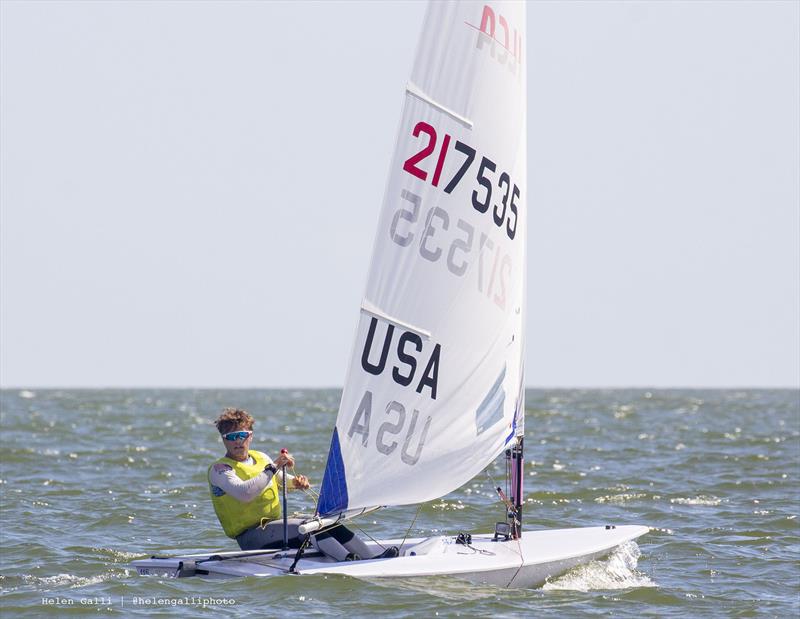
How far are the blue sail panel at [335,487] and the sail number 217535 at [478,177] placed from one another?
6.46ft

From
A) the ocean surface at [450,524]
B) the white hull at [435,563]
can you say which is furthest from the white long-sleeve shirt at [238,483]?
the ocean surface at [450,524]

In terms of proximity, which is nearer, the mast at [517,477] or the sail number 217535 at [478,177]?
the sail number 217535 at [478,177]

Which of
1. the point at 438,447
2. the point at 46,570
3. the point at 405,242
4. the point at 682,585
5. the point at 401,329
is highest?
the point at 405,242

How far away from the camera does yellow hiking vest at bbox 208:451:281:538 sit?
9.41m

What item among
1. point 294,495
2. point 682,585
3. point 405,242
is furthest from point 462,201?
point 294,495

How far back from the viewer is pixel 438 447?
9.78 metres

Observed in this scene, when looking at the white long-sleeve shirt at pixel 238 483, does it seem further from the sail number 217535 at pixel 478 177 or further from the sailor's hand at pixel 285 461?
the sail number 217535 at pixel 478 177

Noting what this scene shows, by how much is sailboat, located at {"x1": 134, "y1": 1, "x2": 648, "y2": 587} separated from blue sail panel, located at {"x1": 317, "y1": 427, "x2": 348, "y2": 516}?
1cm

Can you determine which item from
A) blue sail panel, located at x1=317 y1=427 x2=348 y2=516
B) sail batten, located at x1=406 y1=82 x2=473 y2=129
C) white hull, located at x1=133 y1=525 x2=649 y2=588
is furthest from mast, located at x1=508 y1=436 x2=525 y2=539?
sail batten, located at x1=406 y1=82 x2=473 y2=129

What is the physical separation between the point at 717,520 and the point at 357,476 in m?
6.35

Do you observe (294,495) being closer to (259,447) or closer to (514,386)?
(514,386)

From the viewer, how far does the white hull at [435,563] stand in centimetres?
920

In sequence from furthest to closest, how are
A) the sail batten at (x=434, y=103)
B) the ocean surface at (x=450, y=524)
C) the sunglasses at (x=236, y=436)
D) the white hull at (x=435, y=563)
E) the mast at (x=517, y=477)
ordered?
the mast at (x=517, y=477)
the sail batten at (x=434, y=103)
the sunglasses at (x=236, y=436)
the white hull at (x=435, y=563)
the ocean surface at (x=450, y=524)

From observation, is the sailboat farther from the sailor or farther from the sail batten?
the sailor
